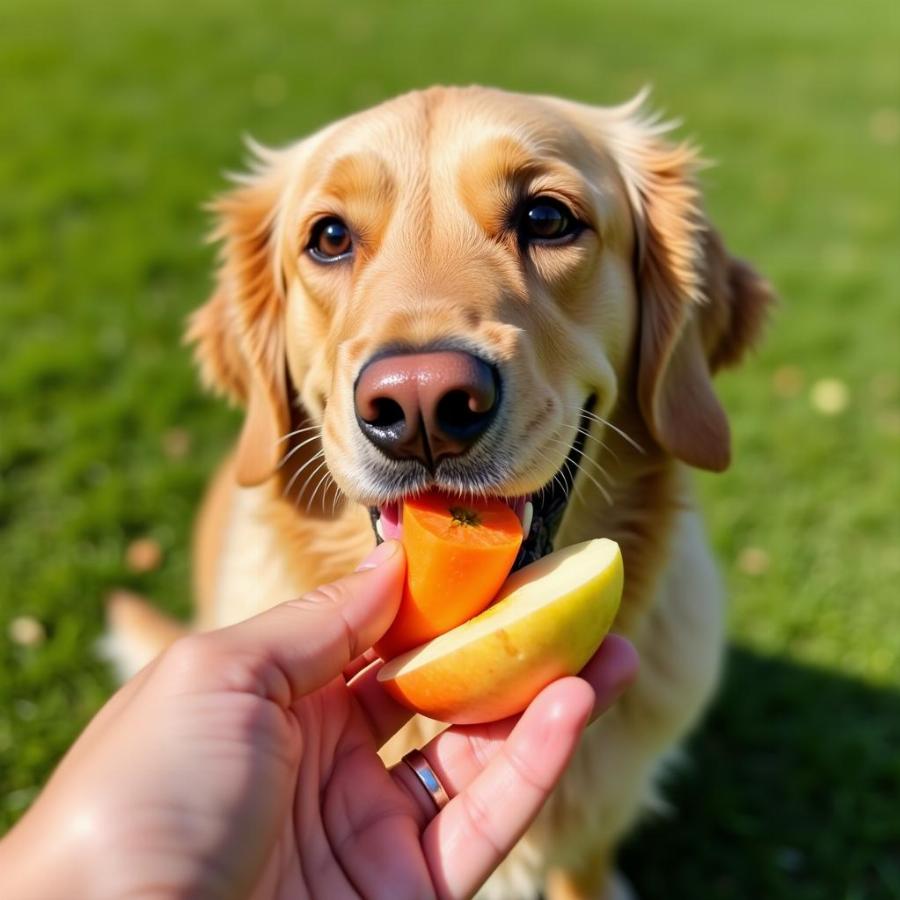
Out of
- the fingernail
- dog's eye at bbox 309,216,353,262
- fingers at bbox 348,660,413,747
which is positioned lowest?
fingers at bbox 348,660,413,747

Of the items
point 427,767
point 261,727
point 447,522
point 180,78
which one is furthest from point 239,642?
point 180,78

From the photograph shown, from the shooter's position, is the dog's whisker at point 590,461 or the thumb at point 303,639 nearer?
the thumb at point 303,639

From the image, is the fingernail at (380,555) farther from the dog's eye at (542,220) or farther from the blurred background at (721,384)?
the blurred background at (721,384)

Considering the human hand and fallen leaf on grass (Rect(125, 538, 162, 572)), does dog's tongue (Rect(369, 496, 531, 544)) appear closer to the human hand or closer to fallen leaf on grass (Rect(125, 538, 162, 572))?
the human hand

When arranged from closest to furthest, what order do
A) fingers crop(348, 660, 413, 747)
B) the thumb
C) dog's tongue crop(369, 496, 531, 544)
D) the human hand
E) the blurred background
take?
the human hand
the thumb
dog's tongue crop(369, 496, 531, 544)
fingers crop(348, 660, 413, 747)
the blurred background

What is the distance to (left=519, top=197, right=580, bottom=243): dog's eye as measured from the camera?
2396 millimetres

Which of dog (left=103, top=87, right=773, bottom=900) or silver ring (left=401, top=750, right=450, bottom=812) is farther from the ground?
dog (left=103, top=87, right=773, bottom=900)

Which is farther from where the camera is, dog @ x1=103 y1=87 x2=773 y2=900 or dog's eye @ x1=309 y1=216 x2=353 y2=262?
dog's eye @ x1=309 y1=216 x2=353 y2=262

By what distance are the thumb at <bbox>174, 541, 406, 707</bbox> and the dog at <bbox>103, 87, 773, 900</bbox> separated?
0.21 meters

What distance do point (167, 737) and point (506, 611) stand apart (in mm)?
732

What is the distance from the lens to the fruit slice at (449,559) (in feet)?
6.03

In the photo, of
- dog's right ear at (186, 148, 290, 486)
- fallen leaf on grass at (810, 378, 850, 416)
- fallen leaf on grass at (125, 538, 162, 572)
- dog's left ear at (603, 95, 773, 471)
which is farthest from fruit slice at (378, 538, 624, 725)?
fallen leaf on grass at (810, 378, 850, 416)

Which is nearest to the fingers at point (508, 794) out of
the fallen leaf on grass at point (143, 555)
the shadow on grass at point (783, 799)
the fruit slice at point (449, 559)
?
the fruit slice at point (449, 559)

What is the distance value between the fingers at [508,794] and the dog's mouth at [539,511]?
1.21 feet
